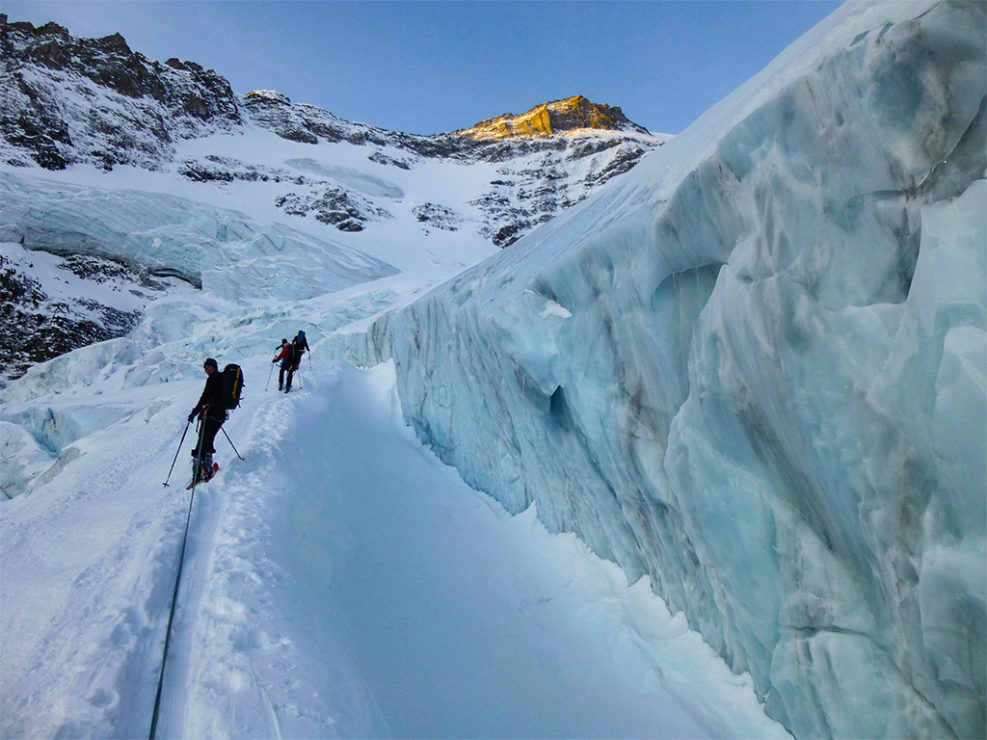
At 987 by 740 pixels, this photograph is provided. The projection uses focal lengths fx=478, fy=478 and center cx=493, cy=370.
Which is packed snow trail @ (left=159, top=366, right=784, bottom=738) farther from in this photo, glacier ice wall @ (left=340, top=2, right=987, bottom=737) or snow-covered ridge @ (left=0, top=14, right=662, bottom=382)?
snow-covered ridge @ (left=0, top=14, right=662, bottom=382)

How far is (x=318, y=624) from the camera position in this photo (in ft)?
12.3

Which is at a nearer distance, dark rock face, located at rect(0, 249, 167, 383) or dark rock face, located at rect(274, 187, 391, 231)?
dark rock face, located at rect(0, 249, 167, 383)

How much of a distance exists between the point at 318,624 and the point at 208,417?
321 cm

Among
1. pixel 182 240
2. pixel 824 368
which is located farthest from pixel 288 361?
pixel 182 240

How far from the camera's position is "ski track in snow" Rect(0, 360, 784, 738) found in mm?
2846

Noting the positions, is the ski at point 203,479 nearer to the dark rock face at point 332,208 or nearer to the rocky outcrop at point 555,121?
the dark rock face at point 332,208

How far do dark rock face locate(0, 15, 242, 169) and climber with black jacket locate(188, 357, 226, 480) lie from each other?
52877 millimetres

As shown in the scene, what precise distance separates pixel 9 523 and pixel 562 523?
20.8ft

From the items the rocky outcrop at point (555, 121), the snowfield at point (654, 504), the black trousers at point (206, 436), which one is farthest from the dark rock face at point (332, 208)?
the rocky outcrop at point (555, 121)

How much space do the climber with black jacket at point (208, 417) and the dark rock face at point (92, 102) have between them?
173 ft

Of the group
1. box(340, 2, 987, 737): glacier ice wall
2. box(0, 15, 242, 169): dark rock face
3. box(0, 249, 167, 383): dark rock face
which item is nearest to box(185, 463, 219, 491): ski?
box(340, 2, 987, 737): glacier ice wall

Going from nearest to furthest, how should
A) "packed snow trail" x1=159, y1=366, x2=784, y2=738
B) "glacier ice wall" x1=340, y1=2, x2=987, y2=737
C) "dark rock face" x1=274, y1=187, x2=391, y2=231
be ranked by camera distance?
"glacier ice wall" x1=340, y1=2, x2=987, y2=737, "packed snow trail" x1=159, y1=366, x2=784, y2=738, "dark rock face" x1=274, y1=187, x2=391, y2=231

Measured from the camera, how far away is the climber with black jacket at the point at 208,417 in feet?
18.3

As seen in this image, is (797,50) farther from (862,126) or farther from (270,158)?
(270,158)
